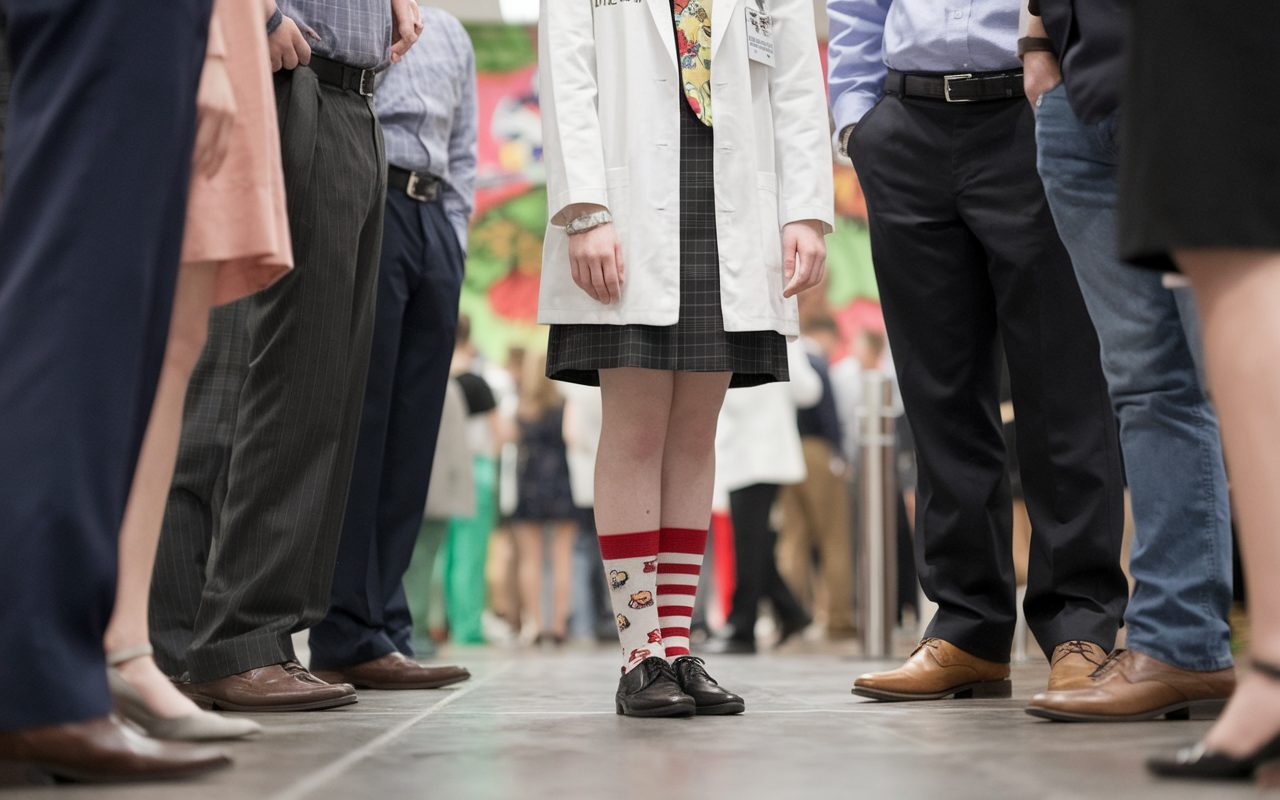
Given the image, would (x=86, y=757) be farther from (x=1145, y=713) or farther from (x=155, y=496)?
(x=1145, y=713)

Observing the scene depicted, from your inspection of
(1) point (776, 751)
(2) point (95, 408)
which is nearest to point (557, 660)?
(1) point (776, 751)

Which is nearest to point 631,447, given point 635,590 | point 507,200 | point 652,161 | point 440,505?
point 635,590

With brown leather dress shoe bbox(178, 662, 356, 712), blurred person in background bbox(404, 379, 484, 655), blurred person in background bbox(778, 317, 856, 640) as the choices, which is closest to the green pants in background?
blurred person in background bbox(404, 379, 484, 655)

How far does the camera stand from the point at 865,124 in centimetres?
240

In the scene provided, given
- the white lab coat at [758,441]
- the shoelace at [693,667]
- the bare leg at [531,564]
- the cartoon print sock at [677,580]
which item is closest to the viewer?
the shoelace at [693,667]

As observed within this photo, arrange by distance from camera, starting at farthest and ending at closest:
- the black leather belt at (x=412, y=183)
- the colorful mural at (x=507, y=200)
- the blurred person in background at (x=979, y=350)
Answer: the colorful mural at (x=507, y=200), the black leather belt at (x=412, y=183), the blurred person in background at (x=979, y=350)

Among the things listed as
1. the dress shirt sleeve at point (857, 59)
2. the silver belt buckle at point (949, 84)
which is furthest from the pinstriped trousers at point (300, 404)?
the silver belt buckle at point (949, 84)

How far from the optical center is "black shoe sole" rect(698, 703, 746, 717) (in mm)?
1916

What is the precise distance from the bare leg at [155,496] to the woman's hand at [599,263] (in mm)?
604

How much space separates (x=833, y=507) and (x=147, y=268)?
17.1 ft

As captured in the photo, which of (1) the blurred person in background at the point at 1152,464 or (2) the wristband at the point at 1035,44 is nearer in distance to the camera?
(1) the blurred person in background at the point at 1152,464

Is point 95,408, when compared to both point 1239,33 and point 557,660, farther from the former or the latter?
point 557,660

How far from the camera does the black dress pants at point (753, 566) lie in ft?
17.3

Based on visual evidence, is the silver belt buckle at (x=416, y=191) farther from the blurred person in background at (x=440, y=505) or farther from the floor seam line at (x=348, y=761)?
the blurred person in background at (x=440, y=505)
